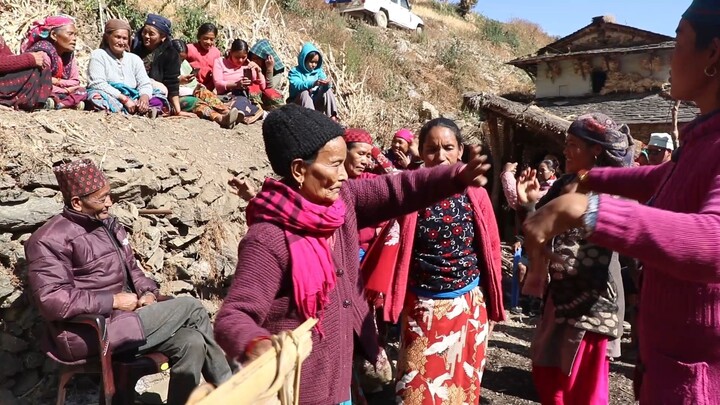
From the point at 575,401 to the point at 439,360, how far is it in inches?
32.2

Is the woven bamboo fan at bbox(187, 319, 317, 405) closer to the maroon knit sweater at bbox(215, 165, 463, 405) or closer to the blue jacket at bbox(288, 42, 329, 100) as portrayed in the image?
the maroon knit sweater at bbox(215, 165, 463, 405)

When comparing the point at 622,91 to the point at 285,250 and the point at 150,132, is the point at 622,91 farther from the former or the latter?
the point at 285,250

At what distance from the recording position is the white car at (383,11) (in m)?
27.9

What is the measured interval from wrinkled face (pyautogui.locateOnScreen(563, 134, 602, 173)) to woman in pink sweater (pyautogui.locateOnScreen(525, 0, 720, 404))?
Result: 1.48 metres

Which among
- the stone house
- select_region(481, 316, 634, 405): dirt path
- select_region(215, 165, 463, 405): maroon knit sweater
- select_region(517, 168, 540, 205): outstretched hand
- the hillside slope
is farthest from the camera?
the stone house

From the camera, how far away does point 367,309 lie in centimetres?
266

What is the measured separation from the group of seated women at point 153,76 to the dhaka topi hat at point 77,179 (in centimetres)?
190

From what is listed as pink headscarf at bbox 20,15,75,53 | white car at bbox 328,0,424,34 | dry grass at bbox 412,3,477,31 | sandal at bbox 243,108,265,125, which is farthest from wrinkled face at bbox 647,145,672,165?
dry grass at bbox 412,3,477,31

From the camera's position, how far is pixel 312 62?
948 cm

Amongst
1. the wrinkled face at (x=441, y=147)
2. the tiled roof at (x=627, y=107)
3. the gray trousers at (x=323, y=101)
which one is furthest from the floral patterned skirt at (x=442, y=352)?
the tiled roof at (x=627, y=107)

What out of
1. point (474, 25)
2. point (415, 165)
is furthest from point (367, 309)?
point (474, 25)

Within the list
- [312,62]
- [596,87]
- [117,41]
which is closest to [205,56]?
[312,62]

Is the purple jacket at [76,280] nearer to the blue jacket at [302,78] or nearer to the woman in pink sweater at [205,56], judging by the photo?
the woman in pink sweater at [205,56]

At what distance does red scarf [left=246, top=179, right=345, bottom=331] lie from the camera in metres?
2.26
